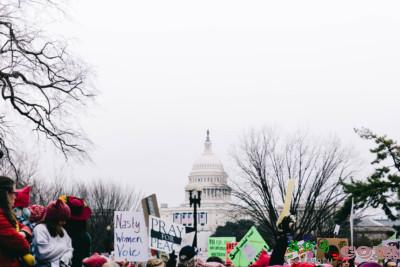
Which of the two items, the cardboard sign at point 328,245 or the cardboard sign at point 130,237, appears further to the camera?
the cardboard sign at point 328,245

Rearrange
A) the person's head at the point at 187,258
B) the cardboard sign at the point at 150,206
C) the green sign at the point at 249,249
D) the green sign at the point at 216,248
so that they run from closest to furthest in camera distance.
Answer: the person's head at the point at 187,258
the cardboard sign at the point at 150,206
the green sign at the point at 249,249
the green sign at the point at 216,248

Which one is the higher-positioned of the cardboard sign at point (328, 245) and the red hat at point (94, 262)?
the cardboard sign at point (328, 245)

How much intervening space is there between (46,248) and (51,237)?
95mm

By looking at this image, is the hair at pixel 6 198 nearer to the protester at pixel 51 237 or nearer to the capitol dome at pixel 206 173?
the protester at pixel 51 237

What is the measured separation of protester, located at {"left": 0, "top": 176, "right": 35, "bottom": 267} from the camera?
4836 mm

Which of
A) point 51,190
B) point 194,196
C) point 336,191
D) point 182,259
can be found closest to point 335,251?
point 182,259

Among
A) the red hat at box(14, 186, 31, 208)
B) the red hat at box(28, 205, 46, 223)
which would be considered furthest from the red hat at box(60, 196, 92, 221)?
the red hat at box(14, 186, 31, 208)

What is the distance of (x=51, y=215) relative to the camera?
225 inches

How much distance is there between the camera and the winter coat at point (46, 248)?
18.6 ft

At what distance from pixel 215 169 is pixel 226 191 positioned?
293ft

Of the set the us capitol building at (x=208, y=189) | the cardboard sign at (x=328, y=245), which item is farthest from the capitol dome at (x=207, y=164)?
the cardboard sign at (x=328, y=245)

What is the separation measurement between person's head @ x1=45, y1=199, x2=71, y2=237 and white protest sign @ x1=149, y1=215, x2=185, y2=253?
123 inches

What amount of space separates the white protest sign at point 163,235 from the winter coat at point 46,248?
121 inches

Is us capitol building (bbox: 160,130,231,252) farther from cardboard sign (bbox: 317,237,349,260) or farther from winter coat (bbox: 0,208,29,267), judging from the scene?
winter coat (bbox: 0,208,29,267)
